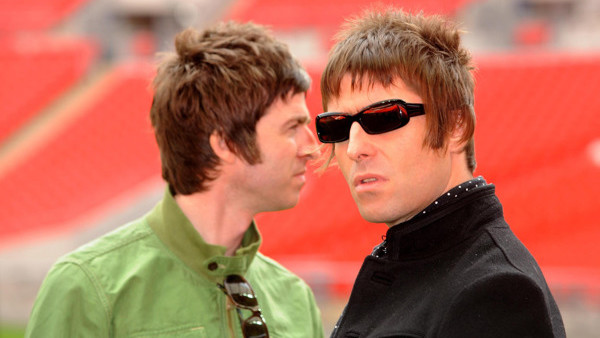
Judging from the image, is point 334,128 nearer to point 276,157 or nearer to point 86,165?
point 276,157

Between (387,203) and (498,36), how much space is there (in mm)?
12036

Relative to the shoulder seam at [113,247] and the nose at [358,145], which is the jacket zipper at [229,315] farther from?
the nose at [358,145]

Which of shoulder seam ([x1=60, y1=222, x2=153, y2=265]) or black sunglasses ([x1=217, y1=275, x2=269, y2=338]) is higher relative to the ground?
shoulder seam ([x1=60, y1=222, x2=153, y2=265])

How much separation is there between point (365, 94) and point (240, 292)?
0.78 meters

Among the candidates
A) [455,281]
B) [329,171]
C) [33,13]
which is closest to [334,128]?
[455,281]

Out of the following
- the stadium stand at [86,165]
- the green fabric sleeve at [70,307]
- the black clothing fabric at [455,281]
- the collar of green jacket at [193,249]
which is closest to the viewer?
the black clothing fabric at [455,281]

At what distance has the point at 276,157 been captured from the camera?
2.12m

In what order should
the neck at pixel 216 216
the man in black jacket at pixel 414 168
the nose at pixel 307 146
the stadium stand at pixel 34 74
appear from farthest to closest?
the stadium stand at pixel 34 74 < the nose at pixel 307 146 < the neck at pixel 216 216 < the man in black jacket at pixel 414 168

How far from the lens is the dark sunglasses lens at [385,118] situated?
1284 millimetres

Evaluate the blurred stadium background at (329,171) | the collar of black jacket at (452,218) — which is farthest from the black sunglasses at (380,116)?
Answer: the blurred stadium background at (329,171)

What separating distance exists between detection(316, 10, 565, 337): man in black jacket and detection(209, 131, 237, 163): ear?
0.70 meters

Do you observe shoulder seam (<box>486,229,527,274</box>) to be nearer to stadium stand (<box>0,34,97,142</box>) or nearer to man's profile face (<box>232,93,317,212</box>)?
man's profile face (<box>232,93,317,212</box>)

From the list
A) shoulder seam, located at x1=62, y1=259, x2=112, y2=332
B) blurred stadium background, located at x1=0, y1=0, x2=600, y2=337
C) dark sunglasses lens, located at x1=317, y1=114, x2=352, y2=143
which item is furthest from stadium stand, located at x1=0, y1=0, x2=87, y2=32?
dark sunglasses lens, located at x1=317, y1=114, x2=352, y2=143

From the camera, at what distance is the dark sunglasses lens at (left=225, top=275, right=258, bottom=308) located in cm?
189
